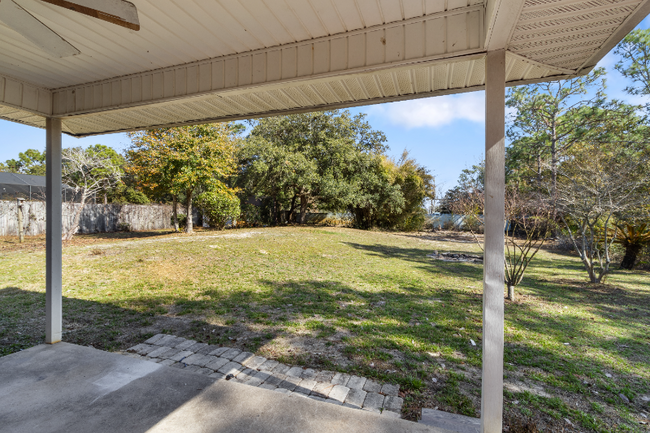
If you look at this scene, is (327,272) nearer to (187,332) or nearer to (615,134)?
(187,332)

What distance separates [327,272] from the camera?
5.90 meters

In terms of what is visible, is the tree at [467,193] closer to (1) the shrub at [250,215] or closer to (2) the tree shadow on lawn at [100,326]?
(2) the tree shadow on lawn at [100,326]

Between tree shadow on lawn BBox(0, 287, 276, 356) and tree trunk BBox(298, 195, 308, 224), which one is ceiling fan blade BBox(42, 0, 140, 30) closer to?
tree shadow on lawn BBox(0, 287, 276, 356)

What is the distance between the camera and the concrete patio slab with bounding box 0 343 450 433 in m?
1.62

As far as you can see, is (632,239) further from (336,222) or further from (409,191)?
(336,222)

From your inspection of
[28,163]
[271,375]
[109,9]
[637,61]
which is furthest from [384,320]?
[28,163]

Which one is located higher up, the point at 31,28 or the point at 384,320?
the point at 31,28

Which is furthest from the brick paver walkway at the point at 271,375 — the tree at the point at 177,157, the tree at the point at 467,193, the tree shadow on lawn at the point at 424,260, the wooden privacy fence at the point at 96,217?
the wooden privacy fence at the point at 96,217

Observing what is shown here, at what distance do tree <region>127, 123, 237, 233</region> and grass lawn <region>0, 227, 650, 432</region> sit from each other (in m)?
3.62

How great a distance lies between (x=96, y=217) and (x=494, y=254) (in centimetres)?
1328

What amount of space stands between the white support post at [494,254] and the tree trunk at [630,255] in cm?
807

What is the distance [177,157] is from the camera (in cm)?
955

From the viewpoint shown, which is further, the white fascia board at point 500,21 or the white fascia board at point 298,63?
the white fascia board at point 298,63

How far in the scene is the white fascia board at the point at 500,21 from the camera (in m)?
1.12
